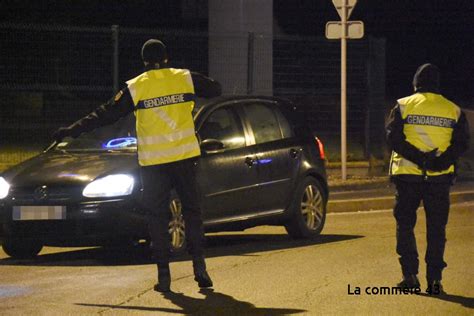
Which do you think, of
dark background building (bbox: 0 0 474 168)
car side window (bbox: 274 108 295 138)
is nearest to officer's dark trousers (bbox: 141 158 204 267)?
car side window (bbox: 274 108 295 138)

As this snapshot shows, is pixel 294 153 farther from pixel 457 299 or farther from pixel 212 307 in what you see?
pixel 212 307

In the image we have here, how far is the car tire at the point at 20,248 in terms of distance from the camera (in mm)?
11719

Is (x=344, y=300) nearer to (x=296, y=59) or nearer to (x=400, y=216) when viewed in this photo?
(x=400, y=216)

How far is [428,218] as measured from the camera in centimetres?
929

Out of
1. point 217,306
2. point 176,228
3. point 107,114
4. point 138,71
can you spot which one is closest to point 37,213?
point 176,228

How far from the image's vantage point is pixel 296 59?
20312 millimetres

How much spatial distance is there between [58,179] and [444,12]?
32177 millimetres

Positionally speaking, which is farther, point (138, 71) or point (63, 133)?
point (138, 71)

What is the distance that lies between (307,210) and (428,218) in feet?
13.2

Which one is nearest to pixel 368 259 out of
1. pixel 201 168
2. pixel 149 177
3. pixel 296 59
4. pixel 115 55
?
pixel 201 168

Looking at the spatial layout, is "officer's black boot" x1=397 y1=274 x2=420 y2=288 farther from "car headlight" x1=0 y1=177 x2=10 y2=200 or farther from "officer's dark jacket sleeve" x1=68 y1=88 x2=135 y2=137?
"car headlight" x1=0 y1=177 x2=10 y2=200

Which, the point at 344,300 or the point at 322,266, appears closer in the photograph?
the point at 344,300

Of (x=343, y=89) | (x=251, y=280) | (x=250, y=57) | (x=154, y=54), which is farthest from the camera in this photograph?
(x=250, y=57)

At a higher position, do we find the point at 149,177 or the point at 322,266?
the point at 149,177
